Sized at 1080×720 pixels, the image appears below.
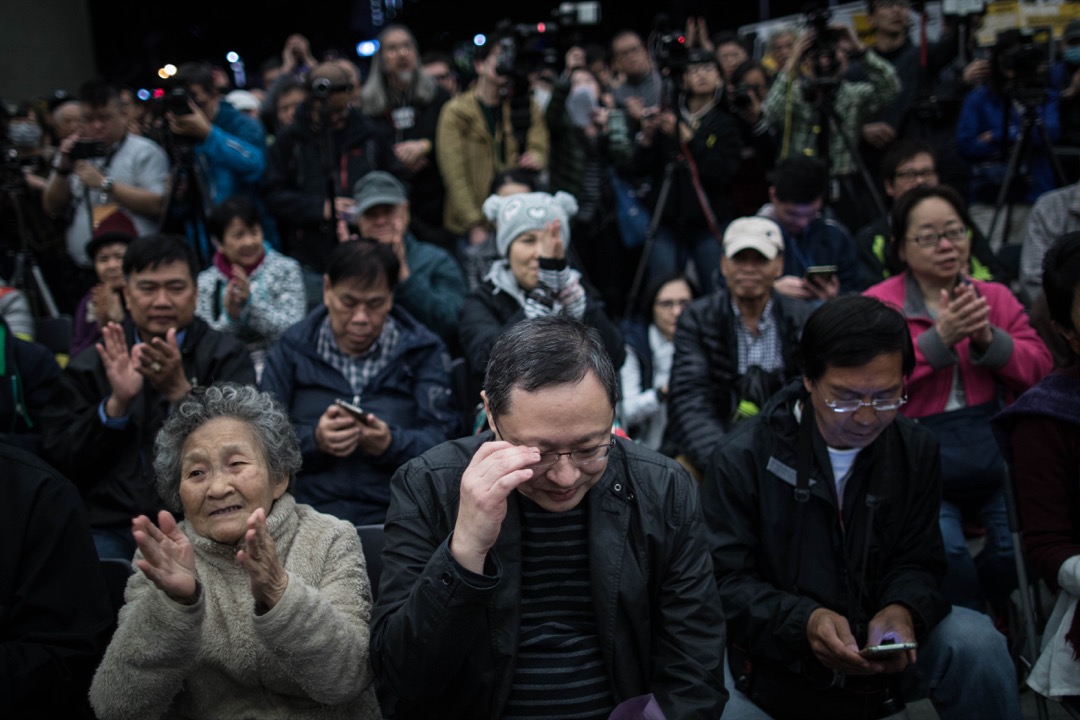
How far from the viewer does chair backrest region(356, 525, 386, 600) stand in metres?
2.54

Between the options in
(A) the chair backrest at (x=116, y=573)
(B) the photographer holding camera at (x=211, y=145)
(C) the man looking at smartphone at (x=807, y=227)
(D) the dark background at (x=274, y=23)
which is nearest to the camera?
(A) the chair backrest at (x=116, y=573)

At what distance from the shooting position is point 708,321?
3693 mm

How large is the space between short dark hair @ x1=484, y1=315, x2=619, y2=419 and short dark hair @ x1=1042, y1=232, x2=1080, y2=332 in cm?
126

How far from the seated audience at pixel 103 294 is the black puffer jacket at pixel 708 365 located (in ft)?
7.01

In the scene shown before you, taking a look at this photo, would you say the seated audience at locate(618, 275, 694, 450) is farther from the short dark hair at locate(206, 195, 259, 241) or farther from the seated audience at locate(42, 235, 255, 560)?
the short dark hair at locate(206, 195, 259, 241)


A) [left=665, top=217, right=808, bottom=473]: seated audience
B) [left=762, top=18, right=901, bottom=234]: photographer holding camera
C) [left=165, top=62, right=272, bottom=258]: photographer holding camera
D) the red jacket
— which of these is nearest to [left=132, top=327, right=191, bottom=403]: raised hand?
[left=665, top=217, right=808, bottom=473]: seated audience

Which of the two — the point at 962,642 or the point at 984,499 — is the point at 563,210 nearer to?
the point at 984,499

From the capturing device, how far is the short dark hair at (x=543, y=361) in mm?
1932

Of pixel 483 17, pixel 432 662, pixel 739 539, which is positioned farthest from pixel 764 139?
pixel 483 17

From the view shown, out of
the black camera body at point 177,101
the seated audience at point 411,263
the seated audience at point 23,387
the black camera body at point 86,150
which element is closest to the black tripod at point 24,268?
the black camera body at point 86,150

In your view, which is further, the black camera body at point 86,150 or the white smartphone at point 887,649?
the black camera body at point 86,150

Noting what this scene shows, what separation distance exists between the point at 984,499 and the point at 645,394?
4.69 ft

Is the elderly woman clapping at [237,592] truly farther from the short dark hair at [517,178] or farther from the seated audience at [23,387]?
the short dark hair at [517,178]

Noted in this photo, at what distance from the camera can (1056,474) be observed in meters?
2.49
